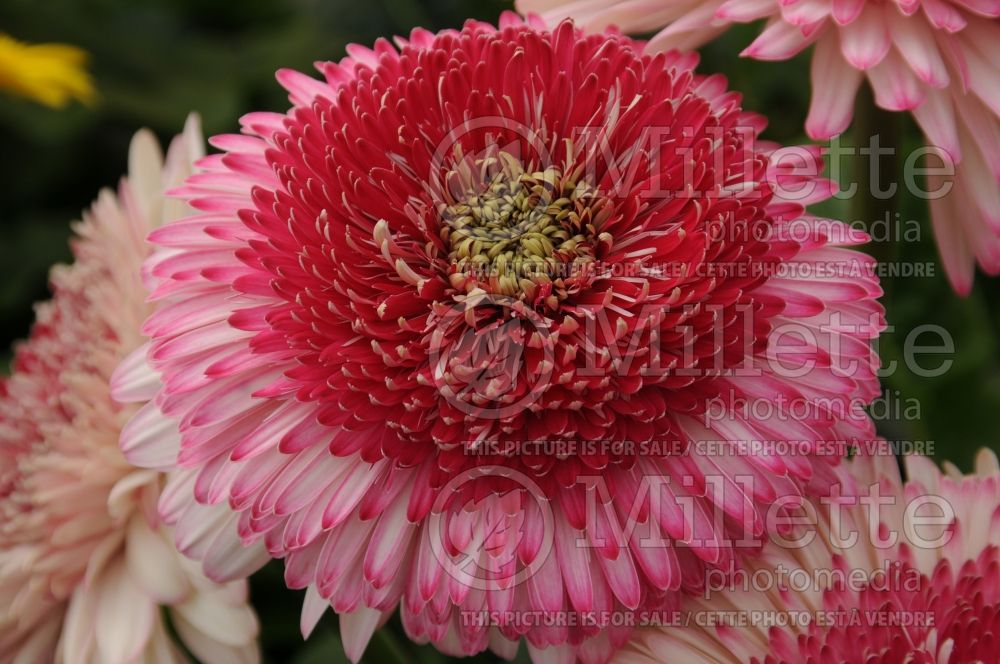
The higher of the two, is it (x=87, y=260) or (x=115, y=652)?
(x=87, y=260)

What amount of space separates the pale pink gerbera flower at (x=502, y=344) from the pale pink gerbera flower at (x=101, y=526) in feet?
0.22

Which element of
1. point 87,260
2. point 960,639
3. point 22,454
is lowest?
point 960,639

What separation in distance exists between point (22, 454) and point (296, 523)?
0.25m

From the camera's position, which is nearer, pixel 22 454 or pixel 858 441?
pixel 858 441

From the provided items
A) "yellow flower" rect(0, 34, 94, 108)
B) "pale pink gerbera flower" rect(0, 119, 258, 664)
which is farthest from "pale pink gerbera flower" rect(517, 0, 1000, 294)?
"yellow flower" rect(0, 34, 94, 108)

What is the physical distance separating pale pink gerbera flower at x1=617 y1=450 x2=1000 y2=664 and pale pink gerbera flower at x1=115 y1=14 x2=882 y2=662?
0.09 feet

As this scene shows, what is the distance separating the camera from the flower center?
1.37 ft

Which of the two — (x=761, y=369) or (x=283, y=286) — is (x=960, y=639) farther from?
(x=283, y=286)

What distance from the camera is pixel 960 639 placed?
0.42 meters

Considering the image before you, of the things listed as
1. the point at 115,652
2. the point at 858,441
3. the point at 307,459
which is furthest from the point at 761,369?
the point at 115,652

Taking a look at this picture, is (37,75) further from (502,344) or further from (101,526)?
(502,344)

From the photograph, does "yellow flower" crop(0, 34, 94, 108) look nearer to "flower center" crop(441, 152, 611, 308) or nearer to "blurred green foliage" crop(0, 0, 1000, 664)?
"blurred green foliage" crop(0, 0, 1000, 664)

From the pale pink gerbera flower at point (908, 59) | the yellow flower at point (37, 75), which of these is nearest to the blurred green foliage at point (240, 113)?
the pale pink gerbera flower at point (908, 59)

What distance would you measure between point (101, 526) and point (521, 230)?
0.85ft
